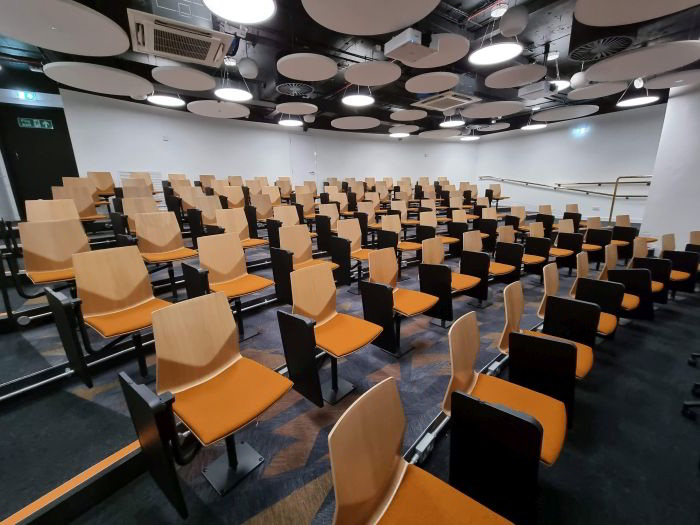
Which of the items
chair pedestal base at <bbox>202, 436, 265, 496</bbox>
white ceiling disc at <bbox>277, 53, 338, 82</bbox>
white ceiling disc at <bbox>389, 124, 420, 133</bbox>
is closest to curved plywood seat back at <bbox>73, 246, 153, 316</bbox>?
chair pedestal base at <bbox>202, 436, 265, 496</bbox>

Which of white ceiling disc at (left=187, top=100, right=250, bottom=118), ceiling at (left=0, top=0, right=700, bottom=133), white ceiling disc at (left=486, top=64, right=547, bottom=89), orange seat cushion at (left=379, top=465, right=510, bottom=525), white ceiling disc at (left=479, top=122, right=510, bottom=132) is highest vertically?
ceiling at (left=0, top=0, right=700, bottom=133)

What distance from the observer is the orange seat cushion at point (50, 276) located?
7.67 feet

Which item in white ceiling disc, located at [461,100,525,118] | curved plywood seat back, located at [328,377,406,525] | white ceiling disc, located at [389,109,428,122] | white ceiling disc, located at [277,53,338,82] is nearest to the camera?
curved plywood seat back, located at [328,377,406,525]

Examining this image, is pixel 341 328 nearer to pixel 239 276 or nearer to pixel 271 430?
pixel 271 430

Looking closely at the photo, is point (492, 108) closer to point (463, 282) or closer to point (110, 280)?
point (463, 282)

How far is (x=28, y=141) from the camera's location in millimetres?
5703

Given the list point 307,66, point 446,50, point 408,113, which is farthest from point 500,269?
point 408,113

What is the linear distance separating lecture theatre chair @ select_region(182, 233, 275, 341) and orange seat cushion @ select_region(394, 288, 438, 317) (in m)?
1.21

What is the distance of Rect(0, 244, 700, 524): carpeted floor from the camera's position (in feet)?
4.57

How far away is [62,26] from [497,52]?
465 cm

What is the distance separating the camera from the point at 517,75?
4.66m

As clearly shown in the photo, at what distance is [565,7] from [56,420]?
6.73m

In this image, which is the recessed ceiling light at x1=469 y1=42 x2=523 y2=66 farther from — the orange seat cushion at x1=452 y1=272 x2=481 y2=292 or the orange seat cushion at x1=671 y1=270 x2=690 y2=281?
the orange seat cushion at x1=671 y1=270 x2=690 y2=281

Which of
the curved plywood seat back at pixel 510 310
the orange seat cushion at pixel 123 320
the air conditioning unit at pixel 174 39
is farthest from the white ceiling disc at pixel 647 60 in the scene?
the orange seat cushion at pixel 123 320
